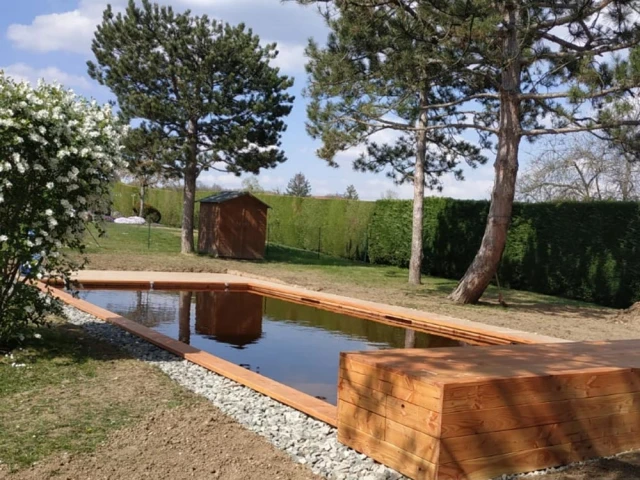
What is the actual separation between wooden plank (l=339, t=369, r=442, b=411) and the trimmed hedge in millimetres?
12419

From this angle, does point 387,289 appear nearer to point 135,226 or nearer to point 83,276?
point 83,276

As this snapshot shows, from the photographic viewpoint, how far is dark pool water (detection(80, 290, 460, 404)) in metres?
7.39

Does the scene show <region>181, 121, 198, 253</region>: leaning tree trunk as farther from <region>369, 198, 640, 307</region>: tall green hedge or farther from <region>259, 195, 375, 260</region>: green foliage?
<region>369, 198, 640, 307</region>: tall green hedge

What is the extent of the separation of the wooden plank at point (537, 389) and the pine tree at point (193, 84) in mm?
15703

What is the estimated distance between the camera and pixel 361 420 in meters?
4.12

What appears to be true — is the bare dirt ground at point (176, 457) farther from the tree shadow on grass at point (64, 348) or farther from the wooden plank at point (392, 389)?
the tree shadow on grass at point (64, 348)

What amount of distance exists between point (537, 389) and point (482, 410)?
1.44ft

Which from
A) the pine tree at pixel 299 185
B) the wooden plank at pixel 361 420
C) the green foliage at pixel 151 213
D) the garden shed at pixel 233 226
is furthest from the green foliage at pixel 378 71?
the pine tree at pixel 299 185

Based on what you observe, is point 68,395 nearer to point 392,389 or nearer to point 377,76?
point 392,389

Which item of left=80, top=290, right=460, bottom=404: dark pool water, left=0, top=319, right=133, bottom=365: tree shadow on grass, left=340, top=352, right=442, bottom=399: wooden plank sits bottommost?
left=80, top=290, right=460, bottom=404: dark pool water

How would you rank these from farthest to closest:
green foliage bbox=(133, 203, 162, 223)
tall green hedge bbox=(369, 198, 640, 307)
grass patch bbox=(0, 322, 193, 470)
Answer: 1. green foliage bbox=(133, 203, 162, 223)
2. tall green hedge bbox=(369, 198, 640, 307)
3. grass patch bbox=(0, 322, 193, 470)

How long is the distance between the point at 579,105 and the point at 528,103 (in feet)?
9.08

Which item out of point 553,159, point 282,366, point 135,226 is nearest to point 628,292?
point 282,366

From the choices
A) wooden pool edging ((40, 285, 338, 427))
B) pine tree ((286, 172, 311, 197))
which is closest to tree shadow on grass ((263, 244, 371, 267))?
wooden pool edging ((40, 285, 338, 427))
